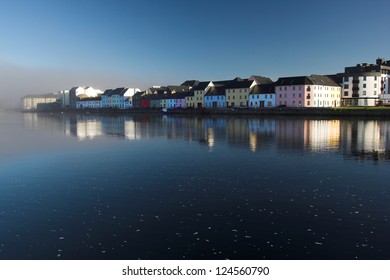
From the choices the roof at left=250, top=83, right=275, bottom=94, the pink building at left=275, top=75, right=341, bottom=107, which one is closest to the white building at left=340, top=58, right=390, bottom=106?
the pink building at left=275, top=75, right=341, bottom=107

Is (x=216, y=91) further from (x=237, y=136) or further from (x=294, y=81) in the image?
(x=237, y=136)

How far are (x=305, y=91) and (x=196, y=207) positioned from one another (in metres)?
114

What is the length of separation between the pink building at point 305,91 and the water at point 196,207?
94783 mm

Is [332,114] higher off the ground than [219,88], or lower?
lower

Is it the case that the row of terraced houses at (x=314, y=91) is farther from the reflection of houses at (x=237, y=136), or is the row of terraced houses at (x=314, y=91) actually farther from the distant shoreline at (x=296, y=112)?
the reflection of houses at (x=237, y=136)

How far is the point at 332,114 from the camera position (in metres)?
95.4

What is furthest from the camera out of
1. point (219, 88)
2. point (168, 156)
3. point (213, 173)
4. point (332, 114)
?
point (219, 88)

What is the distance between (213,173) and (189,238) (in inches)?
457

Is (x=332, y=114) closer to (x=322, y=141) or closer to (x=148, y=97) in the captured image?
(x=322, y=141)

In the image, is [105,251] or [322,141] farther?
[322,141]

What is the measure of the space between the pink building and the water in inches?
3732

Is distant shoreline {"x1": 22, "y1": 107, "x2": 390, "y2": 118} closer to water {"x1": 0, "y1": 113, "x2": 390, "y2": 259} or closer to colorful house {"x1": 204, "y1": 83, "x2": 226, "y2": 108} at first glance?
colorful house {"x1": 204, "y1": 83, "x2": 226, "y2": 108}
